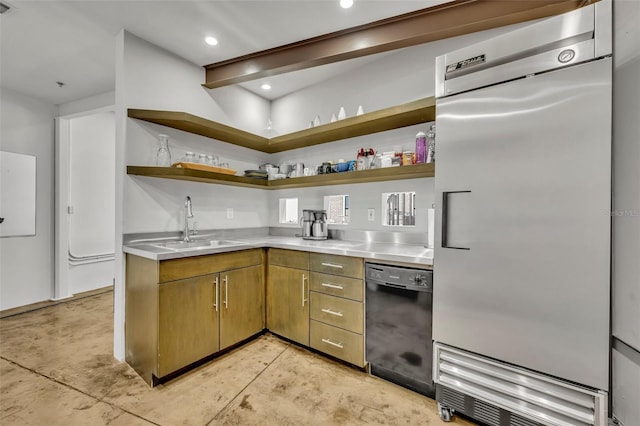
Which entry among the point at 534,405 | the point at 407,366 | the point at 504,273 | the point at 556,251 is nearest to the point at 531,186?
the point at 556,251

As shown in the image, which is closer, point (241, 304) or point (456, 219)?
point (456, 219)

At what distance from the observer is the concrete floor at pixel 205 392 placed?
157cm

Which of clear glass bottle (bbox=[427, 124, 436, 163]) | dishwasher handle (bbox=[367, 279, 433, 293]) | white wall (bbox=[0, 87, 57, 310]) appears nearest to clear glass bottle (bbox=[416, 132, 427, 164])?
clear glass bottle (bbox=[427, 124, 436, 163])

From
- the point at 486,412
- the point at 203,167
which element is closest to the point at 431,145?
the point at 486,412

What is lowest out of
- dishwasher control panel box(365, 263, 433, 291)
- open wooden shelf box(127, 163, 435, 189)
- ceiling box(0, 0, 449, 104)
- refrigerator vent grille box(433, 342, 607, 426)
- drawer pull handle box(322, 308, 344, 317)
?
refrigerator vent grille box(433, 342, 607, 426)

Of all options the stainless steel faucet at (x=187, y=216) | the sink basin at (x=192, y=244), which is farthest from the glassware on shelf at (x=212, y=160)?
the sink basin at (x=192, y=244)

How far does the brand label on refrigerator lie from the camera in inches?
56.4

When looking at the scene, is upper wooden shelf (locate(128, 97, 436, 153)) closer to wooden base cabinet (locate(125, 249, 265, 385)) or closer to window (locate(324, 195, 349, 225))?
window (locate(324, 195, 349, 225))

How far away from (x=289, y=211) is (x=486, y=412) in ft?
8.40

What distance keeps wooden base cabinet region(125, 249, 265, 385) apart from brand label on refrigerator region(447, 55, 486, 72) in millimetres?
2039

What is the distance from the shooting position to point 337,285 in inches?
82.2

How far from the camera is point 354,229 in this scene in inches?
107

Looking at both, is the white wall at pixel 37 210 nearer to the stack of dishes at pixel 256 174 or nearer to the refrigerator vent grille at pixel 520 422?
the stack of dishes at pixel 256 174

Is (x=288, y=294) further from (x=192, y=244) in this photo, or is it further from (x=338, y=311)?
A: (x=192, y=244)
